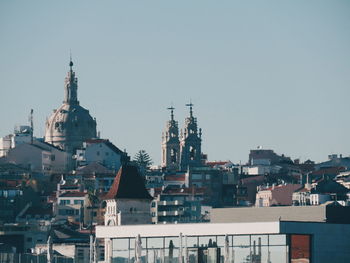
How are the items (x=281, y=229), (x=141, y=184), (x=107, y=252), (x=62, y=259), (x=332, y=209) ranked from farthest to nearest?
(x=62, y=259), (x=141, y=184), (x=107, y=252), (x=332, y=209), (x=281, y=229)

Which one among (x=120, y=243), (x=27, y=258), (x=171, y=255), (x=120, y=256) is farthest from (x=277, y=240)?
(x=27, y=258)

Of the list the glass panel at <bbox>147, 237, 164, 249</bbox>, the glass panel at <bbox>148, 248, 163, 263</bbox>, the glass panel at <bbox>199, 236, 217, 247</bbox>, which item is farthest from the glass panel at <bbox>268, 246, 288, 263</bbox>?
the glass panel at <bbox>147, 237, 164, 249</bbox>

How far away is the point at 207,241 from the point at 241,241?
7.82 feet

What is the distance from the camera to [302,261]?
10956cm

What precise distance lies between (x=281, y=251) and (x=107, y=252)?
20.2 metres

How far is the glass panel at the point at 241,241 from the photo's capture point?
110500 millimetres

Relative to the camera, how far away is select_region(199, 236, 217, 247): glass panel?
368ft

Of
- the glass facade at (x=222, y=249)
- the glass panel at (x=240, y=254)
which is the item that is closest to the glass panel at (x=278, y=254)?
the glass facade at (x=222, y=249)

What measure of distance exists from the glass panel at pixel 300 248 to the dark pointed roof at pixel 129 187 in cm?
4854

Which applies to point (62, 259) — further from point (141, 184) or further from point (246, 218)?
point (246, 218)

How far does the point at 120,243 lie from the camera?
115875 mm

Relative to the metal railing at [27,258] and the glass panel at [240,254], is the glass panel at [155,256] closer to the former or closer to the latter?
the glass panel at [240,254]

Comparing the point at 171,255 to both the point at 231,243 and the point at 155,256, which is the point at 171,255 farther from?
the point at 231,243

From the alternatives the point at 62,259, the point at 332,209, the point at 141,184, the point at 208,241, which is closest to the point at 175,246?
the point at 208,241
